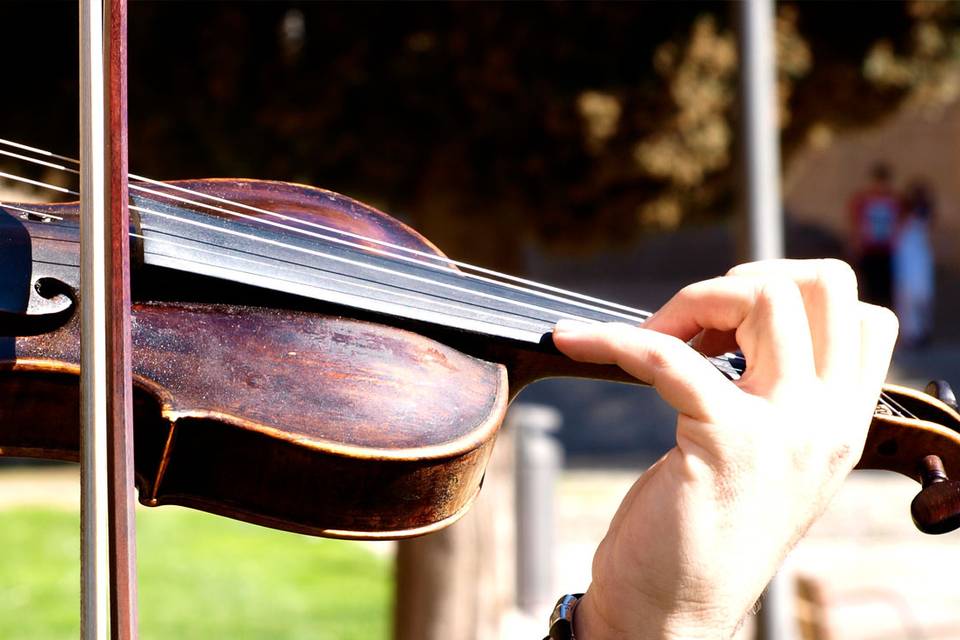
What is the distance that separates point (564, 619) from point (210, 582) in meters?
4.57

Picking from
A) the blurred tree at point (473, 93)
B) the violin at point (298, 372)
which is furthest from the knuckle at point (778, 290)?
the blurred tree at point (473, 93)

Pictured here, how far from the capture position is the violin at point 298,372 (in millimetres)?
1313

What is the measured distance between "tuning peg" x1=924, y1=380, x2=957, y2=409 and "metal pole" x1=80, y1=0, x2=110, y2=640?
102 centimetres

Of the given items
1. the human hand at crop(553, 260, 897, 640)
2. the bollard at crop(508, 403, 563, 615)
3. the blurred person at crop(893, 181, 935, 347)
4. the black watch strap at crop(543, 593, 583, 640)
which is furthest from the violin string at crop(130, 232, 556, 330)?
the blurred person at crop(893, 181, 935, 347)

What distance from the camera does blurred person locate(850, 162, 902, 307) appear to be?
1222cm

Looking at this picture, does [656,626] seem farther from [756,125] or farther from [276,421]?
[756,125]

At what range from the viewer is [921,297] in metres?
12.9

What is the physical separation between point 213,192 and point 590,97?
280 centimetres

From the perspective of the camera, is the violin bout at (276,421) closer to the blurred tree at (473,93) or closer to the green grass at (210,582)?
the blurred tree at (473,93)

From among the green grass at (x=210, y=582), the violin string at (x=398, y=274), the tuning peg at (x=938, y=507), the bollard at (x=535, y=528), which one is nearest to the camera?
the tuning peg at (x=938, y=507)

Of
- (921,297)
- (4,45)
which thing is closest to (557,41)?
(4,45)

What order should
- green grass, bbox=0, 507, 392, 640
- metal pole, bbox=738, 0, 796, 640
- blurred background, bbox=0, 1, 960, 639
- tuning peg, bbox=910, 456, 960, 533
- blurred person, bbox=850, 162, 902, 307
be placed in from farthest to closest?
blurred person, bbox=850, 162, 902, 307, green grass, bbox=0, 507, 392, 640, blurred background, bbox=0, 1, 960, 639, metal pole, bbox=738, 0, 796, 640, tuning peg, bbox=910, 456, 960, 533

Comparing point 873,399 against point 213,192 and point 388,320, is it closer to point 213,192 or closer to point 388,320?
point 388,320

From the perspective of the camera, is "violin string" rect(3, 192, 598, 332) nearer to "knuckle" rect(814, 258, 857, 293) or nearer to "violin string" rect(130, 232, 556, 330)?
"violin string" rect(130, 232, 556, 330)
